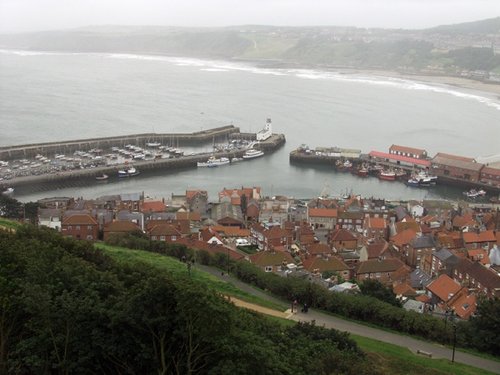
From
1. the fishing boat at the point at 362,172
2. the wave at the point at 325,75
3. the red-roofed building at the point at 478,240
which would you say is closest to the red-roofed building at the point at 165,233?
the red-roofed building at the point at 478,240

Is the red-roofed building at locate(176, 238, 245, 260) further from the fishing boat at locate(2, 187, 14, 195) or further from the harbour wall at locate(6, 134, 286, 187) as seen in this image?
the harbour wall at locate(6, 134, 286, 187)

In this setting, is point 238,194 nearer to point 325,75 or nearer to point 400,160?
point 400,160

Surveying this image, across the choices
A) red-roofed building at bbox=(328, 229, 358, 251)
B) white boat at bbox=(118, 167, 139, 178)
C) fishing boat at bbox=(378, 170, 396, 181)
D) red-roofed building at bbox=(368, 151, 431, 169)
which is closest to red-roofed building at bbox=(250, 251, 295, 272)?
red-roofed building at bbox=(328, 229, 358, 251)

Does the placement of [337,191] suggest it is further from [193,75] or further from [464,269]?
[193,75]

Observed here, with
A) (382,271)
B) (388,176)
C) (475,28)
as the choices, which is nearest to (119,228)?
(382,271)

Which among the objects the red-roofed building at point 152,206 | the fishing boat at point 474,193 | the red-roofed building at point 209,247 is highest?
the red-roofed building at point 209,247

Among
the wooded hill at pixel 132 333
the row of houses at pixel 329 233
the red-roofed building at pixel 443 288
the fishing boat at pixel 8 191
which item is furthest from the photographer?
the fishing boat at pixel 8 191

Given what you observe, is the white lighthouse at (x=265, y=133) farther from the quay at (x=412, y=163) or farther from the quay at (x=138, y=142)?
the quay at (x=412, y=163)
